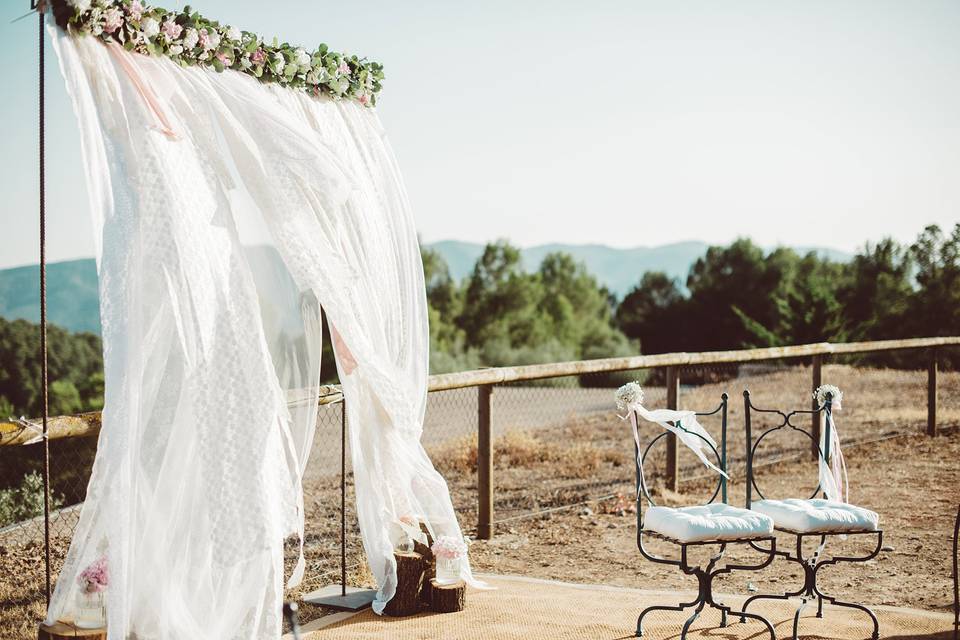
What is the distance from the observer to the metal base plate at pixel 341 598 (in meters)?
4.57

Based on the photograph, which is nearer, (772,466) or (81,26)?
(81,26)

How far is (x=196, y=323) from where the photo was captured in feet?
10.9

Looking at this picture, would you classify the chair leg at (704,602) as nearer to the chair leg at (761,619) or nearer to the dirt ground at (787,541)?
the chair leg at (761,619)

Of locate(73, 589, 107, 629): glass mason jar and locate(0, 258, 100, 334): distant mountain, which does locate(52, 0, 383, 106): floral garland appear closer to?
locate(73, 589, 107, 629): glass mason jar

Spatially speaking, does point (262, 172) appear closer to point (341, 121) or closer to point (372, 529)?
point (341, 121)

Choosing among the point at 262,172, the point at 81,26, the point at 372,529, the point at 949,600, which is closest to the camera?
the point at 81,26

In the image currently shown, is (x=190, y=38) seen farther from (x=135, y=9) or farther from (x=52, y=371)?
(x=52, y=371)

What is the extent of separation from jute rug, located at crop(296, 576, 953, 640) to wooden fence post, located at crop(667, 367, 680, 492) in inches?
106

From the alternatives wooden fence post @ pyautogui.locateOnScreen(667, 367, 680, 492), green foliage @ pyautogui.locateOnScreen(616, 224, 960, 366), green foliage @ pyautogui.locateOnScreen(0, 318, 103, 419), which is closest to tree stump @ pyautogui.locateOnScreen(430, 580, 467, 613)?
wooden fence post @ pyautogui.locateOnScreen(667, 367, 680, 492)

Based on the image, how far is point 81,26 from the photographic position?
3.21m

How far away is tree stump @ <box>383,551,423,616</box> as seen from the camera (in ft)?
14.6

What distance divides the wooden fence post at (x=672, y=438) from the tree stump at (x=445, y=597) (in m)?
3.11

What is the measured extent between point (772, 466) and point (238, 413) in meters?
6.44

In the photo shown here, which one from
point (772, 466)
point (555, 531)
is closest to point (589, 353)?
point (772, 466)
